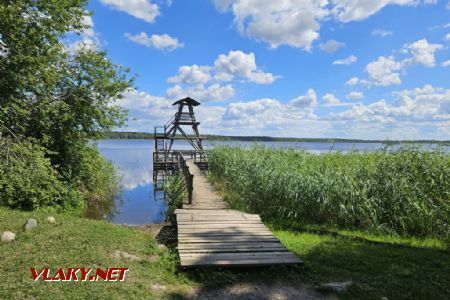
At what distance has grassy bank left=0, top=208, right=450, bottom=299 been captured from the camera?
4.18 m

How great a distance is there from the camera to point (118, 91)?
38.2 ft

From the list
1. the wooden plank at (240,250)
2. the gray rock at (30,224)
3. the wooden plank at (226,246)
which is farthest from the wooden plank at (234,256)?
the gray rock at (30,224)

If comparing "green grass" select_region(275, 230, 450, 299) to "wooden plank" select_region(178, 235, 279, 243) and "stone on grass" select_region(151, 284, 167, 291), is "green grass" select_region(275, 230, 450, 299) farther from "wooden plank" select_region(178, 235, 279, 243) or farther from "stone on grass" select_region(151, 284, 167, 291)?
"stone on grass" select_region(151, 284, 167, 291)

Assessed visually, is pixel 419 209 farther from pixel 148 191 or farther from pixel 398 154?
pixel 148 191

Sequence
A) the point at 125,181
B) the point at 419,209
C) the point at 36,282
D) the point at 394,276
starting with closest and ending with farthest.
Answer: the point at 36,282 < the point at 394,276 < the point at 419,209 < the point at 125,181

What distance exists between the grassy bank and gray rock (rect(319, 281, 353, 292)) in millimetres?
96

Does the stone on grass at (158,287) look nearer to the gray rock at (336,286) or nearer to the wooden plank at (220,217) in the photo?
the gray rock at (336,286)

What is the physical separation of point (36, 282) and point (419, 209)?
778 centimetres

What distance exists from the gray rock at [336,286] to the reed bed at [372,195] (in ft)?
10.4

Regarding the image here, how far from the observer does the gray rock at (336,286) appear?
4.43 m

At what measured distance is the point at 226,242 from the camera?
5934mm

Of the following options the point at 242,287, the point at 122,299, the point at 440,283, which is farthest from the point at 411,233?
the point at 122,299

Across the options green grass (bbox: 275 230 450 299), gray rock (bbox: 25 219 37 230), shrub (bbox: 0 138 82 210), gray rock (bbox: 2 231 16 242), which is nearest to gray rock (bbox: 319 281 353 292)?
green grass (bbox: 275 230 450 299)

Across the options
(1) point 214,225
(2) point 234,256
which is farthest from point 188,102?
(2) point 234,256
